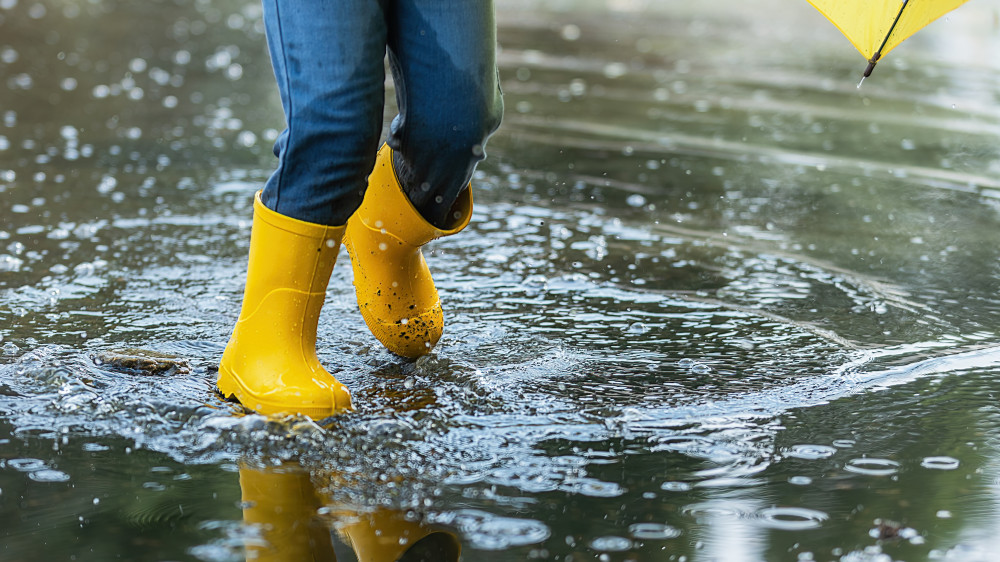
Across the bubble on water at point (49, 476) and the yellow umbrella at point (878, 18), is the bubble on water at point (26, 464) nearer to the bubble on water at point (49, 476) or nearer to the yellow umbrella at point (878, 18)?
the bubble on water at point (49, 476)

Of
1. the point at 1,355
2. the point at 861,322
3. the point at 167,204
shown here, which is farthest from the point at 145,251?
the point at 861,322

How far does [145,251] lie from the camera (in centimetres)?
304

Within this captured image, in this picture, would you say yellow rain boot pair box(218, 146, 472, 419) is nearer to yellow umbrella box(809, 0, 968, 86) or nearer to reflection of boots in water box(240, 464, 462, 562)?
reflection of boots in water box(240, 464, 462, 562)

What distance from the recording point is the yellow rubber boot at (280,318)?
1.94 meters

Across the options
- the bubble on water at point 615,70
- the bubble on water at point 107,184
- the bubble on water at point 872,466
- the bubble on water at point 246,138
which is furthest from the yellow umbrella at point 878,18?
the bubble on water at point 615,70

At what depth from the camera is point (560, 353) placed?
2.33 metres

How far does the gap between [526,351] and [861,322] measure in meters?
0.84

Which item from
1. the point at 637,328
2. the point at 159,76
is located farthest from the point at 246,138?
the point at 637,328

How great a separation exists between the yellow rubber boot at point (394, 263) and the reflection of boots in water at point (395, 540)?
28.3 inches

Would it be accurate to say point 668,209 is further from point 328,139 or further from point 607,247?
point 328,139

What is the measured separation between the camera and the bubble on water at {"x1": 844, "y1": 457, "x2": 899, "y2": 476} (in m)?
1.80

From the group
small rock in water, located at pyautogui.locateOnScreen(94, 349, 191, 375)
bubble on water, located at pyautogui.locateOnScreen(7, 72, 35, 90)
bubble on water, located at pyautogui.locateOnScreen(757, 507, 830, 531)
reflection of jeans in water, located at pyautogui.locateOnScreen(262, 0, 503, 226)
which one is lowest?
bubble on water, located at pyautogui.locateOnScreen(757, 507, 830, 531)

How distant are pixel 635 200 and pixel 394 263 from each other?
1.59m

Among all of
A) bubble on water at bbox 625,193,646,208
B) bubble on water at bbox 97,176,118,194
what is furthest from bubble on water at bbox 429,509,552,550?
bubble on water at bbox 97,176,118,194
